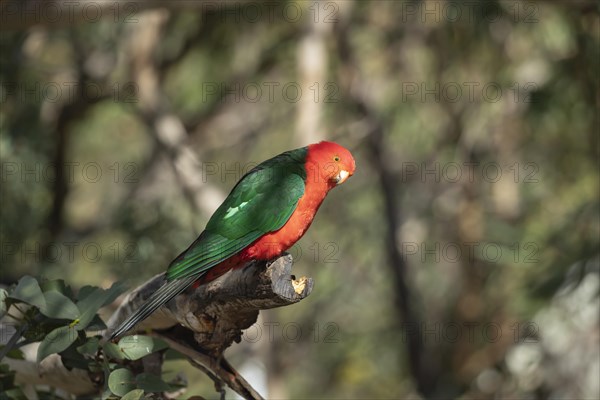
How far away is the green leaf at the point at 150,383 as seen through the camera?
2.63 m

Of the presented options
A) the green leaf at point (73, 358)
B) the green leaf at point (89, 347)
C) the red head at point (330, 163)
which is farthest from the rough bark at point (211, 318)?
the red head at point (330, 163)

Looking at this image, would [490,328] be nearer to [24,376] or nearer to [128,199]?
[128,199]

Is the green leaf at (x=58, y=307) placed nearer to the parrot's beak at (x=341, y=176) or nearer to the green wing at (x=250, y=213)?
the green wing at (x=250, y=213)

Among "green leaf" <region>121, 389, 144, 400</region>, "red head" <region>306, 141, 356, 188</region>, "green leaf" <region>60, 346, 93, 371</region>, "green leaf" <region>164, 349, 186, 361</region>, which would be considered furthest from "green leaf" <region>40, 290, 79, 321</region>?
"red head" <region>306, 141, 356, 188</region>

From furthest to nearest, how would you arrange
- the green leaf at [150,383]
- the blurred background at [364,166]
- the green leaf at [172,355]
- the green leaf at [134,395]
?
the blurred background at [364,166]
the green leaf at [172,355]
the green leaf at [150,383]
the green leaf at [134,395]

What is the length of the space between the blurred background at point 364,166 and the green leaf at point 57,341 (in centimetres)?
290

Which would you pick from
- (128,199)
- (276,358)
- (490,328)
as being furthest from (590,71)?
(128,199)

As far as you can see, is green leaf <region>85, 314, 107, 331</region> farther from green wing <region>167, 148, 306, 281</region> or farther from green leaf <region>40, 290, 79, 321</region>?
green wing <region>167, 148, 306, 281</region>

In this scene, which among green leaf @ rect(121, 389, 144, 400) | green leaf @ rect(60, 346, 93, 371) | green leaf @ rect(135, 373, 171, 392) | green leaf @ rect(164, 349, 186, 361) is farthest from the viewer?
green leaf @ rect(164, 349, 186, 361)

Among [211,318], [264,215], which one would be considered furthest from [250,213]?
[211,318]

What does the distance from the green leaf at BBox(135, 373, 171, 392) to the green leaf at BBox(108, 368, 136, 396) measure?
0.07 ft

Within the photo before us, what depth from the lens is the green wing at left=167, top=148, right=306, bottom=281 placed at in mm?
3131

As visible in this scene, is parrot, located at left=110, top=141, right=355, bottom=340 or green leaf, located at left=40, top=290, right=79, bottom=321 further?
parrot, located at left=110, top=141, right=355, bottom=340

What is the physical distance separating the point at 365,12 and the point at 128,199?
3417 millimetres
